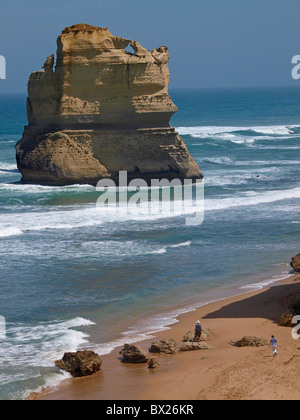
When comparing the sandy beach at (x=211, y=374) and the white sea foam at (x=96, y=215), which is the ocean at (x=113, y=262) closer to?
the white sea foam at (x=96, y=215)

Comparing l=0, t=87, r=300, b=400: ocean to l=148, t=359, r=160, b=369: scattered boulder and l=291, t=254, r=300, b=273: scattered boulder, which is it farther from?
l=148, t=359, r=160, b=369: scattered boulder

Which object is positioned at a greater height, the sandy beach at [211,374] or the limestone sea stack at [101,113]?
the limestone sea stack at [101,113]

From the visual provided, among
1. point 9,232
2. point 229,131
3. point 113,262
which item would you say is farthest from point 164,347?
point 229,131

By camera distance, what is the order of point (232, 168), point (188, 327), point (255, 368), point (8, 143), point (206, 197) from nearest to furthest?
point (255, 368)
point (188, 327)
point (206, 197)
point (232, 168)
point (8, 143)

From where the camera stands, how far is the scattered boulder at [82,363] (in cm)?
1591

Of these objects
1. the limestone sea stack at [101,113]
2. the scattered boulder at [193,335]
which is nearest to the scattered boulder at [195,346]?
the scattered boulder at [193,335]

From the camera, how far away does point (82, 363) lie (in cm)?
1590

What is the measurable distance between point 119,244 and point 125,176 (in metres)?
11.1

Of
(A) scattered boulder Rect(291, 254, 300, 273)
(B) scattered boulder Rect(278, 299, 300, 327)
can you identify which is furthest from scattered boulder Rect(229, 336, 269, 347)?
(A) scattered boulder Rect(291, 254, 300, 273)

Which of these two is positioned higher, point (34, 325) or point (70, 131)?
point (70, 131)

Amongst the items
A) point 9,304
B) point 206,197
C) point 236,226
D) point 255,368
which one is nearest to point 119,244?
point 236,226

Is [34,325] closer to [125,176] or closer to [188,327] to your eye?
[188,327]

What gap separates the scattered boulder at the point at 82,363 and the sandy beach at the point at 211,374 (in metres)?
0.17

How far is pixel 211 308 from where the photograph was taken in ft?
66.7
